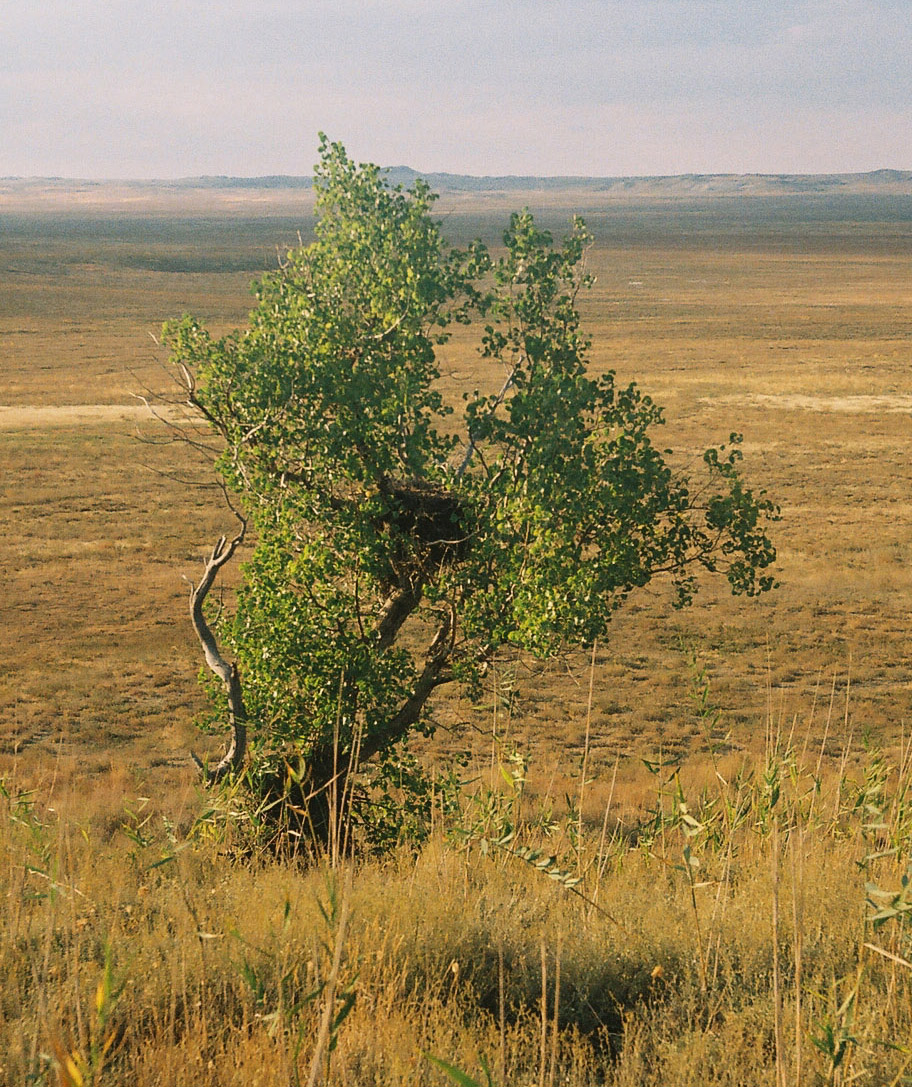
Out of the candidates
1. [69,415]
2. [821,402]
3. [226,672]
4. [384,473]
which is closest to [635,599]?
[384,473]

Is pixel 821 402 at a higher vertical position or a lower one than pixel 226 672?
lower

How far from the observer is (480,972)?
4094 mm

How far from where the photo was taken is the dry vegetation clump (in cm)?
303

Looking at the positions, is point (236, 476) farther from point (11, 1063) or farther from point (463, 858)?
point (11, 1063)

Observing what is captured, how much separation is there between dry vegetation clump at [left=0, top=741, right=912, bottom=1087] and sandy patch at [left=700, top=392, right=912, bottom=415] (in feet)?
208

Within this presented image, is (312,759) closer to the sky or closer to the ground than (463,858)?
closer to the ground

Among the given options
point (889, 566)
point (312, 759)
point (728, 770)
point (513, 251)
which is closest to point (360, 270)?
point (513, 251)

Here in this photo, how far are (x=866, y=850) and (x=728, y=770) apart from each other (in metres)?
15.0

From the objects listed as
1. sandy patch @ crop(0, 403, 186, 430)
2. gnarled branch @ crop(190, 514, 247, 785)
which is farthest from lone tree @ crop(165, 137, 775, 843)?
sandy patch @ crop(0, 403, 186, 430)

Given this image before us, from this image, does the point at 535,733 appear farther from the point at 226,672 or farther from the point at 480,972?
the point at 480,972

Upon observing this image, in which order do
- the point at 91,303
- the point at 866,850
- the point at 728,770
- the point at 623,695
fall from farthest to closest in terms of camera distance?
the point at 91,303, the point at 623,695, the point at 728,770, the point at 866,850

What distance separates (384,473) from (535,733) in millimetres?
A: 13368

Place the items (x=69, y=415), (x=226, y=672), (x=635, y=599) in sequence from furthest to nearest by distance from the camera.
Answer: (x=69, y=415) < (x=635, y=599) < (x=226, y=672)

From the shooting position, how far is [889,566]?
3759 cm
